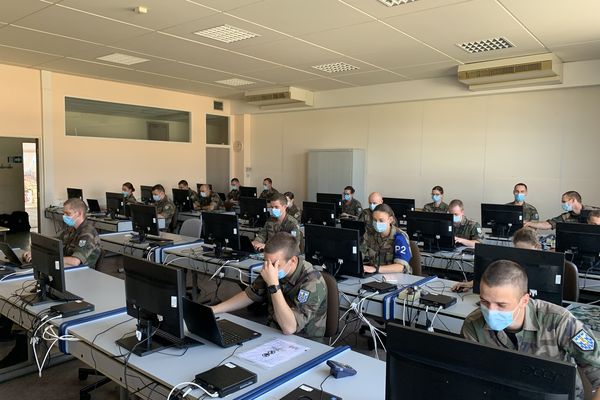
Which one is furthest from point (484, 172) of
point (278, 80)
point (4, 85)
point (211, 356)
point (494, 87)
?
point (4, 85)

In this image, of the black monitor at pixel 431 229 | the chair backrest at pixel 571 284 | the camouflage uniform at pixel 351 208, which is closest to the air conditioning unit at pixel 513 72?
the camouflage uniform at pixel 351 208

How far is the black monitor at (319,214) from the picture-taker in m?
6.39

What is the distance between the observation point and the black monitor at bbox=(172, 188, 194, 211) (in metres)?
9.06

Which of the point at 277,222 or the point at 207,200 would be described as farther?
the point at 207,200

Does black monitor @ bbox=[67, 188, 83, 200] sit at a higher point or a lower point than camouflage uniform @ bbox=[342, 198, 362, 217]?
higher

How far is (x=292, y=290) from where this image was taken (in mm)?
2514

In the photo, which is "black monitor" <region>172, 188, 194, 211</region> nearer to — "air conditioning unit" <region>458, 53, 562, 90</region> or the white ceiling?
the white ceiling

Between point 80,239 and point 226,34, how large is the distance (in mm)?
3216

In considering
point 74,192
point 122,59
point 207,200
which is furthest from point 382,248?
point 74,192

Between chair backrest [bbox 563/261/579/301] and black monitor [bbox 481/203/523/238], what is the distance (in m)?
2.66

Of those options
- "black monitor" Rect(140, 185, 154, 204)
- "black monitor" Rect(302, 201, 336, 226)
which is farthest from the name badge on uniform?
"black monitor" Rect(140, 185, 154, 204)

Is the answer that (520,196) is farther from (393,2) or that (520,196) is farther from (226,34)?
(226,34)

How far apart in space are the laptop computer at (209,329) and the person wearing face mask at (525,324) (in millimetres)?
1146

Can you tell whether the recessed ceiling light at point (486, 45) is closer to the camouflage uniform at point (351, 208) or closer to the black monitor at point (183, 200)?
the camouflage uniform at point (351, 208)
